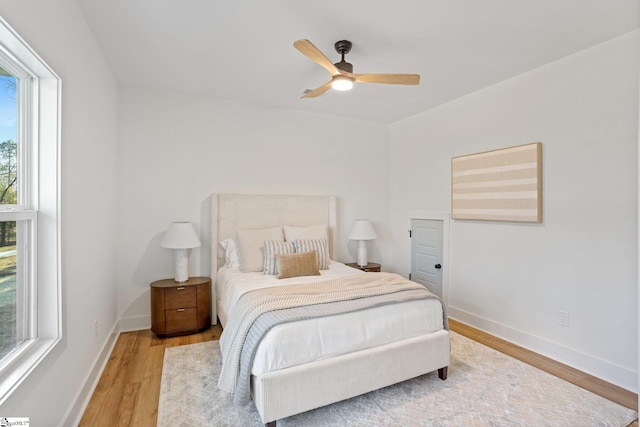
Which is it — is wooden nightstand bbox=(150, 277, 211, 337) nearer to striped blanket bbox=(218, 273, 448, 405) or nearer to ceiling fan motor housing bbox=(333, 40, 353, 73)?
striped blanket bbox=(218, 273, 448, 405)

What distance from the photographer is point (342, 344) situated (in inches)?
80.5

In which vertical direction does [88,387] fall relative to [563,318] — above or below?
below

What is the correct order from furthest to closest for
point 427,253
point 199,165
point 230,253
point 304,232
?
point 427,253 < point 304,232 < point 199,165 < point 230,253

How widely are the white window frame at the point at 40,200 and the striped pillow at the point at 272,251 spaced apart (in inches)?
72.6

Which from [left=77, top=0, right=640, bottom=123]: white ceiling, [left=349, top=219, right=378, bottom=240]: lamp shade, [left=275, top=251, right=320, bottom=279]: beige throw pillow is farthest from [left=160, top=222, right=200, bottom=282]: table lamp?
[left=349, top=219, right=378, bottom=240]: lamp shade

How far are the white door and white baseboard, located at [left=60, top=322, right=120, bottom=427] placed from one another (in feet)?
11.7

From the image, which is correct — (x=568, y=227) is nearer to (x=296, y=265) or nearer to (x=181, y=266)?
(x=296, y=265)

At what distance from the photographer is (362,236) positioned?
13.8ft

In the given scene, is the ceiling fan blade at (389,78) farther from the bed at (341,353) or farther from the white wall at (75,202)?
the white wall at (75,202)

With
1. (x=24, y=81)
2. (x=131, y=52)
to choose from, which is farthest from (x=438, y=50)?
(x=24, y=81)

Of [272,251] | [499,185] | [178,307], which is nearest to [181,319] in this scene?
[178,307]

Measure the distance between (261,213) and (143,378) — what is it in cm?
202

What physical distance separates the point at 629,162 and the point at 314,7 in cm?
254

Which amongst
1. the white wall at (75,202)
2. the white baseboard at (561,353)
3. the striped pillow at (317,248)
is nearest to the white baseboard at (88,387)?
the white wall at (75,202)
